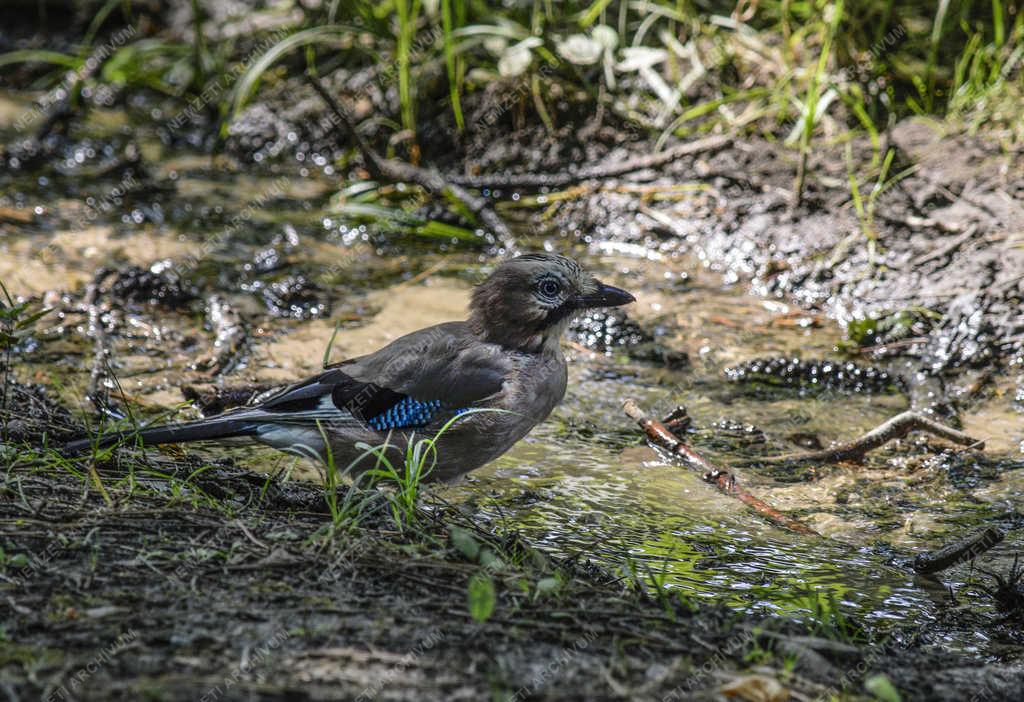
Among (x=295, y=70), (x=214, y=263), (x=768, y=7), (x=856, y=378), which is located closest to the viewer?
(x=856, y=378)

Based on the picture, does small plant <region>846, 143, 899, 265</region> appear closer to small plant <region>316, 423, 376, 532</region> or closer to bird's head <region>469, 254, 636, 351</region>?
bird's head <region>469, 254, 636, 351</region>

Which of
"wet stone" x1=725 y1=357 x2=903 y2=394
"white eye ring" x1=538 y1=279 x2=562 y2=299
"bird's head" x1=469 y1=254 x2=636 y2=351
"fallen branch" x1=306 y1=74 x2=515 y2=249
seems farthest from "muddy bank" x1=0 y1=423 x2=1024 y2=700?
"fallen branch" x1=306 y1=74 x2=515 y2=249

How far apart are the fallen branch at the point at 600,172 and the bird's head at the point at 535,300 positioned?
2.84 metres

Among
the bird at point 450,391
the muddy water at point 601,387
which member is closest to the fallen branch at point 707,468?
the muddy water at point 601,387

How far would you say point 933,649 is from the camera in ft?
12.1

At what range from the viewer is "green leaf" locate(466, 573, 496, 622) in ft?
9.84

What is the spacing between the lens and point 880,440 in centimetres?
514

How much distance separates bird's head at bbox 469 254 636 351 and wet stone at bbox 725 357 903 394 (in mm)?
1325

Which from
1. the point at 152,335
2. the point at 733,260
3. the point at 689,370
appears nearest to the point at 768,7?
the point at 733,260

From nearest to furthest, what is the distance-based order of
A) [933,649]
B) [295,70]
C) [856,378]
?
[933,649]
[856,378]
[295,70]

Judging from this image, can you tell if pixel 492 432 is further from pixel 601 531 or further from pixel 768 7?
pixel 768 7

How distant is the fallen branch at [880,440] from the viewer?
5105 mm

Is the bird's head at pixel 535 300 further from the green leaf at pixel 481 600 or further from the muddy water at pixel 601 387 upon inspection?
the green leaf at pixel 481 600

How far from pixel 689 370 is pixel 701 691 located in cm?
341
